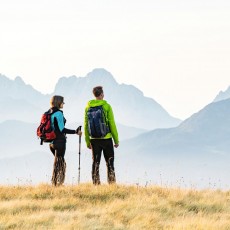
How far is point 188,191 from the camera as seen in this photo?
1488 cm

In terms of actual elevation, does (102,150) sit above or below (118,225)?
above

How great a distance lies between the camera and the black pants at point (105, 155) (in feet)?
48.8

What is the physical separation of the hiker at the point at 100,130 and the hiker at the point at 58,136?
373 millimetres

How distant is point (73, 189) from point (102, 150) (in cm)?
146

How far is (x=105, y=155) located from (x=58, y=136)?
1298 millimetres

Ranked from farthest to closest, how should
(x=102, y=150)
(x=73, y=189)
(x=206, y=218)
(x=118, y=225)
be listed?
1. (x=102, y=150)
2. (x=73, y=189)
3. (x=206, y=218)
4. (x=118, y=225)

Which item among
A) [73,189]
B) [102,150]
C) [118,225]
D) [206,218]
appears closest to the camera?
[118,225]

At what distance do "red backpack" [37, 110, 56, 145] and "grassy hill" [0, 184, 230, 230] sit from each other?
1.24 metres

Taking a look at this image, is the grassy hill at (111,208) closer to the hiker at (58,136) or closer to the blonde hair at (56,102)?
the hiker at (58,136)

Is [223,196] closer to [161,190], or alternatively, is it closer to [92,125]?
[161,190]

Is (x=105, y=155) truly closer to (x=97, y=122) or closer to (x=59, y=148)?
(x=97, y=122)

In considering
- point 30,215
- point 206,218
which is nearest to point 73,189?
point 30,215

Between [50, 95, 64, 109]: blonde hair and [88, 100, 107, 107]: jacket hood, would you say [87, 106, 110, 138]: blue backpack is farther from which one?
[50, 95, 64, 109]: blonde hair

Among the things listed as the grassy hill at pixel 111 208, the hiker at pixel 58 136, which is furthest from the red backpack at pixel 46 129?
the grassy hill at pixel 111 208
